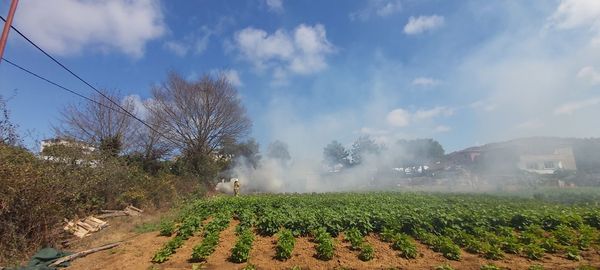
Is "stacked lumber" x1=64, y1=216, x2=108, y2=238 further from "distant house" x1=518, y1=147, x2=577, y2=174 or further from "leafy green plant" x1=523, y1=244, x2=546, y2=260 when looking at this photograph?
"distant house" x1=518, y1=147, x2=577, y2=174

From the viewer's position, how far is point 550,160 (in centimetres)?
5703

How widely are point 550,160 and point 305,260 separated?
62246mm

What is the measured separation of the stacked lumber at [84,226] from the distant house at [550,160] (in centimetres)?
5899

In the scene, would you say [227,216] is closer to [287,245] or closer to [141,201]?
[287,245]

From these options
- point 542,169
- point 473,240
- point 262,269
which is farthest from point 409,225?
point 542,169

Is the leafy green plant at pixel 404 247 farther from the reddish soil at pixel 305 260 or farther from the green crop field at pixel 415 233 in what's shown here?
the reddish soil at pixel 305 260

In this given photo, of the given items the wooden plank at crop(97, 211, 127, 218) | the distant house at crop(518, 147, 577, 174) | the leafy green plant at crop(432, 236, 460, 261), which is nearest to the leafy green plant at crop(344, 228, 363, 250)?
the leafy green plant at crop(432, 236, 460, 261)

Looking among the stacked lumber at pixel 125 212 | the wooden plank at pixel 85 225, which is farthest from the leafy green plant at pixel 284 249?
the stacked lumber at pixel 125 212

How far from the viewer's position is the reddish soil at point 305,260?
850 cm

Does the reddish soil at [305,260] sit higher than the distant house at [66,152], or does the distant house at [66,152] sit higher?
the distant house at [66,152]

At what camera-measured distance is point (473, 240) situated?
996 centimetres

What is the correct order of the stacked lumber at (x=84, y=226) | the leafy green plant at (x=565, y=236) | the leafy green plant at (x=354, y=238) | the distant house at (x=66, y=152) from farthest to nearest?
1. the distant house at (x=66, y=152)
2. the stacked lumber at (x=84, y=226)
3. the leafy green plant at (x=565, y=236)
4. the leafy green plant at (x=354, y=238)

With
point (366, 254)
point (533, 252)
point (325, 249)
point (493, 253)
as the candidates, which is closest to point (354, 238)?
point (366, 254)

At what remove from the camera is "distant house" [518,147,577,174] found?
56094 mm
